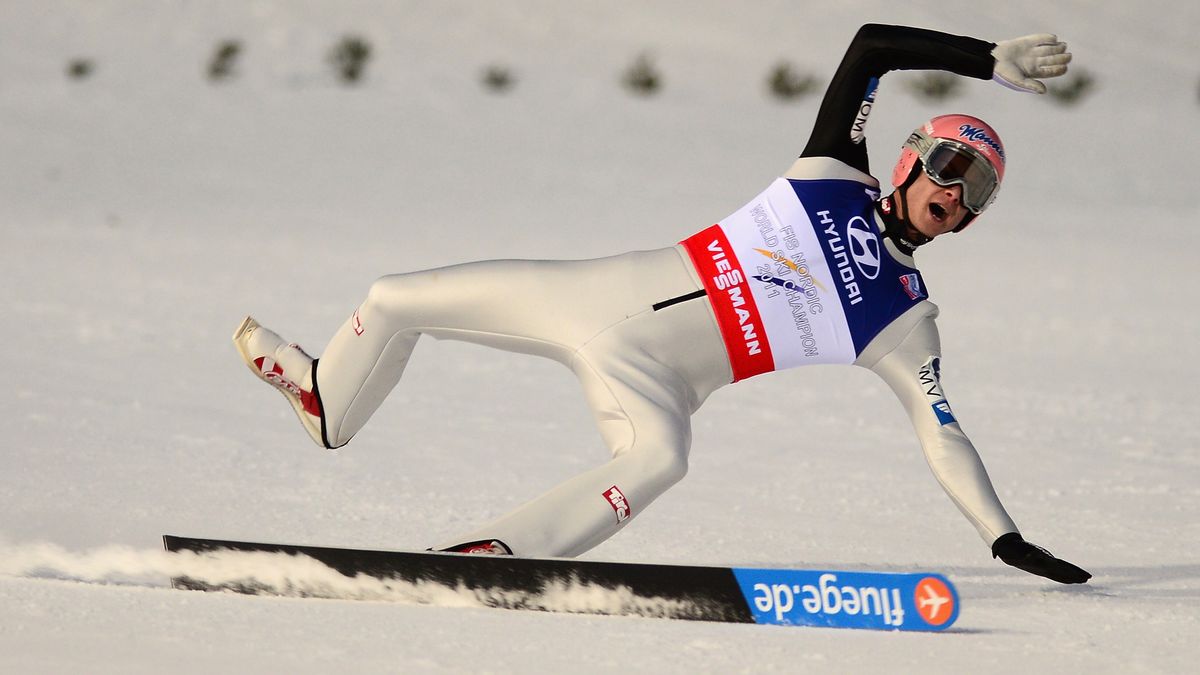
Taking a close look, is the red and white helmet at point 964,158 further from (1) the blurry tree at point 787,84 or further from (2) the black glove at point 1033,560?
(1) the blurry tree at point 787,84

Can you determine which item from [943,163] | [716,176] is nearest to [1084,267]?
[716,176]

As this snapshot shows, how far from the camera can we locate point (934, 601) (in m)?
4.18

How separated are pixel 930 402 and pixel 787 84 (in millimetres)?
22119

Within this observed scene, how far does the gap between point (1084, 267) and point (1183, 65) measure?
20434 millimetres

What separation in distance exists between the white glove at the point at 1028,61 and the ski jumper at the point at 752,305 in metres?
0.06

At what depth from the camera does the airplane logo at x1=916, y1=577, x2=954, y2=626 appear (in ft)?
13.7

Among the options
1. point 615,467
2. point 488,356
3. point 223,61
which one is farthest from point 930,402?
point 223,61

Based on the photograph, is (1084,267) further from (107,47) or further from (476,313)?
(107,47)

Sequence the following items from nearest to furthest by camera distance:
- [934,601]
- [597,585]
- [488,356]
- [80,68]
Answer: [934,601] → [597,585] → [488,356] → [80,68]

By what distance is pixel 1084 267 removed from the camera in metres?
16.5

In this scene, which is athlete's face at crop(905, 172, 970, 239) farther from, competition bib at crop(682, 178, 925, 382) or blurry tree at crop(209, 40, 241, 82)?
blurry tree at crop(209, 40, 241, 82)

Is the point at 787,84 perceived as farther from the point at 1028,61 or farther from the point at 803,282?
the point at 803,282

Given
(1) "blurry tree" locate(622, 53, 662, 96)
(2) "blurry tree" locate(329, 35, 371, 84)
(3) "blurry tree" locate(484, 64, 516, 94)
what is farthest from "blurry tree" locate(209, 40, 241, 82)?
(1) "blurry tree" locate(622, 53, 662, 96)

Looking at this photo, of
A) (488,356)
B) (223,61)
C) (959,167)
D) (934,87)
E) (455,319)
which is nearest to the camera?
(959,167)
